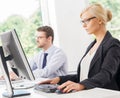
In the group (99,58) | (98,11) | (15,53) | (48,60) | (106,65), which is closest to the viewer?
(15,53)

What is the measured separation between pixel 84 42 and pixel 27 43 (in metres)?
0.85

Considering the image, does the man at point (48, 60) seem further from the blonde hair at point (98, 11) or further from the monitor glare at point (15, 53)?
the monitor glare at point (15, 53)

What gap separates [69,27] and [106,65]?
7.14 feet

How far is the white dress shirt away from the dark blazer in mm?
873

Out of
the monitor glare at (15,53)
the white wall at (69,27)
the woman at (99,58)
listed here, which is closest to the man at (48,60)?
the white wall at (69,27)

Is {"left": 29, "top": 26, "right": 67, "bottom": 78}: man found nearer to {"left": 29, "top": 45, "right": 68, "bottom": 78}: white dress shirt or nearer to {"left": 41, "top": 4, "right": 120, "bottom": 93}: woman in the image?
{"left": 29, "top": 45, "right": 68, "bottom": 78}: white dress shirt

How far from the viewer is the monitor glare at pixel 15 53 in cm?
188

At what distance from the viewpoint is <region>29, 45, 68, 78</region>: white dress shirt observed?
3.26 metres

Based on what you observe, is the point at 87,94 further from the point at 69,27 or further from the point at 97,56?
the point at 69,27

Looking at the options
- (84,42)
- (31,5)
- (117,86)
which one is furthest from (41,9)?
(117,86)

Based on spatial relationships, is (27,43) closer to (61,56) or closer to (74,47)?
(74,47)

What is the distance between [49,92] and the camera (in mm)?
1915

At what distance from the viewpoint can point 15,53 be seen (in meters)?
1.94

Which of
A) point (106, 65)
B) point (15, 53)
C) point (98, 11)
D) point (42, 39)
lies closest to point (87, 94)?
point (106, 65)
